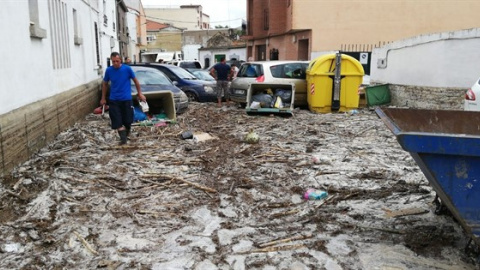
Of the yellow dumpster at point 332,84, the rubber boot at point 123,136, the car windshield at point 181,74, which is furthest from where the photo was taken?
the car windshield at point 181,74

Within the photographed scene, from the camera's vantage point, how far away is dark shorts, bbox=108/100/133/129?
8297 mm

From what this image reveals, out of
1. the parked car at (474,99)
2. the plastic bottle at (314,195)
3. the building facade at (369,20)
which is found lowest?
the plastic bottle at (314,195)

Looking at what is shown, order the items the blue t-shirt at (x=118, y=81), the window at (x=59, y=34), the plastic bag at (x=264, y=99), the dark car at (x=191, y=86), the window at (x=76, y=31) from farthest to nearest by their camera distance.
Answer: the dark car at (x=191, y=86)
the plastic bag at (x=264, y=99)
the window at (x=76, y=31)
the window at (x=59, y=34)
the blue t-shirt at (x=118, y=81)

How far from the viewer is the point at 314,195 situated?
5.47m

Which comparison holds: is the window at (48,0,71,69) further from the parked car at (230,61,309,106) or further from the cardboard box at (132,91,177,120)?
the parked car at (230,61,309,106)

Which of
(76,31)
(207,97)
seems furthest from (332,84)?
(76,31)

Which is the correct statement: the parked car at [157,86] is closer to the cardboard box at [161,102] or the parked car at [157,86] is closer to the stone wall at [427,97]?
the cardboard box at [161,102]

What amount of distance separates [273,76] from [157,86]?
12.2 ft

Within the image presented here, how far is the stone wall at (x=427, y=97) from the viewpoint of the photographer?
12609 millimetres

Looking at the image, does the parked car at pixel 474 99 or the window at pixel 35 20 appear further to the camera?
the parked car at pixel 474 99

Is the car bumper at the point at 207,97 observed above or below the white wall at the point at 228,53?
below

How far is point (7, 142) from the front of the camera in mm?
5891

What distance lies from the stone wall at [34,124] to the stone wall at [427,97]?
10.4 meters

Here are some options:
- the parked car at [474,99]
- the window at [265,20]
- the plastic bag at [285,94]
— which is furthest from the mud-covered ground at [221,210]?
the window at [265,20]
